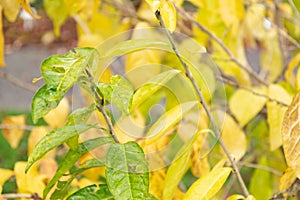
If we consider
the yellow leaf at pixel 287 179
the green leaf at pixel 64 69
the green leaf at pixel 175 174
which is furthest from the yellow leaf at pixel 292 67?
the green leaf at pixel 64 69

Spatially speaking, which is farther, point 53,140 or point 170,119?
point 170,119

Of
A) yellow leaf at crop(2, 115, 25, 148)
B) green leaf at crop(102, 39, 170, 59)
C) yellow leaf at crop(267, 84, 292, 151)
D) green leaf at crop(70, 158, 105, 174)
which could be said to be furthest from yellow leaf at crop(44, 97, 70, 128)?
green leaf at crop(102, 39, 170, 59)

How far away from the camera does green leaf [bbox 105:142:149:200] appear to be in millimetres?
748

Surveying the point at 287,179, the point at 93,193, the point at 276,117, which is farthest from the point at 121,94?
the point at 276,117

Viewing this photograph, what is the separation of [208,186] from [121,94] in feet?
0.75

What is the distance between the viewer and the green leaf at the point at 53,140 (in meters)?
0.79

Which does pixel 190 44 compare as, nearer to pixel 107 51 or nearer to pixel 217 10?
pixel 107 51

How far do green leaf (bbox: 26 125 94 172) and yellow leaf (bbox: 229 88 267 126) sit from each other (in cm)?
76

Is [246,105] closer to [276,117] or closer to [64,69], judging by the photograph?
[276,117]

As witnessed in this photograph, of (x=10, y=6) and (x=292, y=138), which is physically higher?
(x=10, y=6)

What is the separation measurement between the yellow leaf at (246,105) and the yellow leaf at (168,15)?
2.42 ft

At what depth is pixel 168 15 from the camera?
786mm

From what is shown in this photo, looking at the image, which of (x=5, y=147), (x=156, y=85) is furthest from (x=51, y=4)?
(x=5, y=147)

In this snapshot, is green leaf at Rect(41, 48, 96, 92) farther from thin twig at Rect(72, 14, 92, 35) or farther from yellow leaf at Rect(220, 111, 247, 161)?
thin twig at Rect(72, 14, 92, 35)
